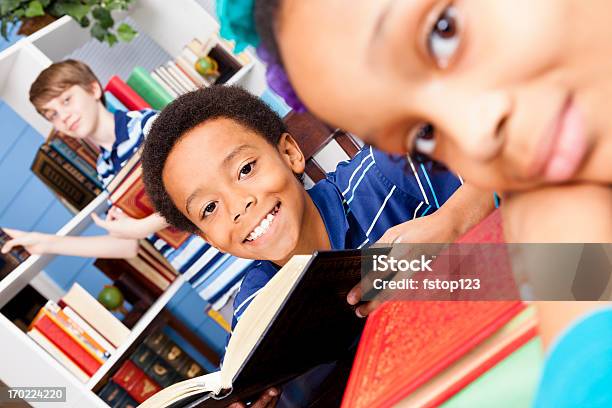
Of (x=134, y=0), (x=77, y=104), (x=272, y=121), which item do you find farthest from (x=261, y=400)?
(x=134, y=0)

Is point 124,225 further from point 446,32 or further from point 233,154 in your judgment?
point 446,32

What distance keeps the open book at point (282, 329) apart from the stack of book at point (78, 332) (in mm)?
1177

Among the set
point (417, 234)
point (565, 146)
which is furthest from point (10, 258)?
point (565, 146)

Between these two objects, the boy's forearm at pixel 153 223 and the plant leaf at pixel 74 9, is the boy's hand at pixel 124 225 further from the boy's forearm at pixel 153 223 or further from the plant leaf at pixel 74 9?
the plant leaf at pixel 74 9

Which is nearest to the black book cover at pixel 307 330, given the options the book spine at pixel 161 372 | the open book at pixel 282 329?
the open book at pixel 282 329

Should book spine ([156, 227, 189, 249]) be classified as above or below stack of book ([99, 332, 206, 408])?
above

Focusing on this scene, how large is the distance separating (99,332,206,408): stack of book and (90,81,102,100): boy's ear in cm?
80

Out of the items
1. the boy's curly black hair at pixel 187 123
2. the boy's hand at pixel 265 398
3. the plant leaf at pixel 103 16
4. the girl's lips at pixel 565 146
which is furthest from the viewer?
the plant leaf at pixel 103 16

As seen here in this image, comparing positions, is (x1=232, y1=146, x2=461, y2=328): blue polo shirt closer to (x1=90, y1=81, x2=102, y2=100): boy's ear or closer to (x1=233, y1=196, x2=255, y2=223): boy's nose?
(x1=233, y1=196, x2=255, y2=223): boy's nose

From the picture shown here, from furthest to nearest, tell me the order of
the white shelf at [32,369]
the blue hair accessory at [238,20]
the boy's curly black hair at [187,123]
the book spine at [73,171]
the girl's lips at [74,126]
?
the book spine at [73,171] < the girl's lips at [74,126] < the white shelf at [32,369] < the boy's curly black hair at [187,123] < the blue hair accessory at [238,20]

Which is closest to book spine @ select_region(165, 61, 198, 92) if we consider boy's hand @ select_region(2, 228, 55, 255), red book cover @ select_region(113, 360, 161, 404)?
boy's hand @ select_region(2, 228, 55, 255)

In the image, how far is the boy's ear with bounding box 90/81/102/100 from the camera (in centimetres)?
205

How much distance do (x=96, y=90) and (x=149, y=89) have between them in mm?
192

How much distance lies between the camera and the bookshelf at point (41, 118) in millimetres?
1772
